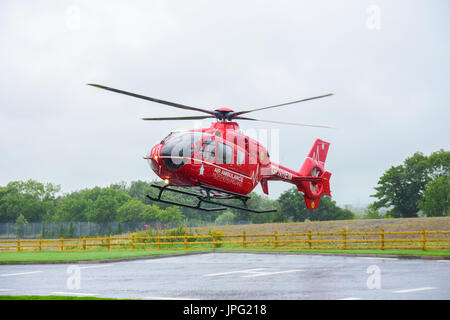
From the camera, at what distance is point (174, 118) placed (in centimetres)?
1658

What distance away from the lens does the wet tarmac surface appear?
13.4m

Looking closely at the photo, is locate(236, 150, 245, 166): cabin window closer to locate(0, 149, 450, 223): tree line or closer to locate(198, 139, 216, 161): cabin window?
locate(198, 139, 216, 161): cabin window

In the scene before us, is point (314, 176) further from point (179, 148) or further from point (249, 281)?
point (179, 148)

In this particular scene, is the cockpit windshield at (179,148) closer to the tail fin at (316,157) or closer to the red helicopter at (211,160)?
the red helicopter at (211,160)

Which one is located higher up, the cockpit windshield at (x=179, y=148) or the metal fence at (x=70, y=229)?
the cockpit windshield at (x=179, y=148)

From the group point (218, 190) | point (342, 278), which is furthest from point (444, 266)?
point (218, 190)

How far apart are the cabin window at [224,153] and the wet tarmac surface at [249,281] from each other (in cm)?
356

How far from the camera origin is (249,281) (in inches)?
670

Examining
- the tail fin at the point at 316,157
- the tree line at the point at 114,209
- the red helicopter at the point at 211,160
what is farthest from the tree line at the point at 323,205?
the red helicopter at the point at 211,160

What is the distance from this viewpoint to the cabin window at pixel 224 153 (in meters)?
14.5

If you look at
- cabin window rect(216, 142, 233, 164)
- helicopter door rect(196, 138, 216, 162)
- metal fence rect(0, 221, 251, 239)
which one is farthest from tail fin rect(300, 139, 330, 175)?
metal fence rect(0, 221, 251, 239)

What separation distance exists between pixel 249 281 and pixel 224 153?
4764 mm

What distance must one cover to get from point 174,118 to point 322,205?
68.7 m

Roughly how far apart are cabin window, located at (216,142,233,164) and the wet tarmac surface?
356cm
